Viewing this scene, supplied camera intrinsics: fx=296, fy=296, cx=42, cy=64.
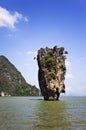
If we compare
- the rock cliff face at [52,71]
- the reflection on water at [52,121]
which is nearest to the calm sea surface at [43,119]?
the reflection on water at [52,121]

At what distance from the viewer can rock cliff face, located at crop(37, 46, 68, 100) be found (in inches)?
3211

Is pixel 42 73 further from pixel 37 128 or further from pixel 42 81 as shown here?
pixel 37 128

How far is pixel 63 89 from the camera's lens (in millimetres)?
83188

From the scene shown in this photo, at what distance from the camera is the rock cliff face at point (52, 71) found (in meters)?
81.6

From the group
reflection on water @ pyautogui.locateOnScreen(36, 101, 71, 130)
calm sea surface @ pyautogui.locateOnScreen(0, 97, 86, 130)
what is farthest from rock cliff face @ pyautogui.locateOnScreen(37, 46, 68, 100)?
reflection on water @ pyautogui.locateOnScreen(36, 101, 71, 130)

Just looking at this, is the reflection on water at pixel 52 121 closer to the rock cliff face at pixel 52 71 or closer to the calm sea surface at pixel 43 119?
the calm sea surface at pixel 43 119

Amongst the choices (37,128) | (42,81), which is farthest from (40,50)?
(37,128)

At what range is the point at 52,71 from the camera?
A: 8350cm

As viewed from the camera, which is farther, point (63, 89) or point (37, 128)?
point (63, 89)

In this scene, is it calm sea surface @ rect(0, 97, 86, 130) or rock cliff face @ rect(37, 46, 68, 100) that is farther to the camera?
rock cliff face @ rect(37, 46, 68, 100)

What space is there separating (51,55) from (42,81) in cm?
820

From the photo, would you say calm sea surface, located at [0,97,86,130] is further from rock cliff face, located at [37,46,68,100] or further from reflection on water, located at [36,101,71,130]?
rock cliff face, located at [37,46,68,100]

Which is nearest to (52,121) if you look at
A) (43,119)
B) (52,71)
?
(43,119)

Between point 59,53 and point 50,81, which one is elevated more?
point 59,53
